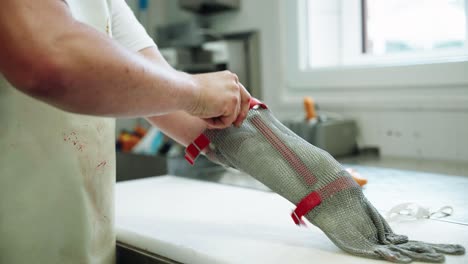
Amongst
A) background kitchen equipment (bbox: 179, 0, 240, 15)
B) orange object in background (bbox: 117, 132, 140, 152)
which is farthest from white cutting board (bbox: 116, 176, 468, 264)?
background kitchen equipment (bbox: 179, 0, 240, 15)

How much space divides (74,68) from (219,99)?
20cm

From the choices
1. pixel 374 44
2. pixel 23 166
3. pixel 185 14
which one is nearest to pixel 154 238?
pixel 23 166

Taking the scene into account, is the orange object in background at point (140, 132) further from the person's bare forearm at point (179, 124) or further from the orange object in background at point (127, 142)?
the person's bare forearm at point (179, 124)

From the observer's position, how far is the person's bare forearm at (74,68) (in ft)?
1.34

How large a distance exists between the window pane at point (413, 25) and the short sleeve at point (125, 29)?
1.01 m

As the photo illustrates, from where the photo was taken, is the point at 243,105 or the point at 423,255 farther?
the point at 243,105

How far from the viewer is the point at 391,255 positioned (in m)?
0.50

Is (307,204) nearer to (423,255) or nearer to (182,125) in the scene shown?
(423,255)

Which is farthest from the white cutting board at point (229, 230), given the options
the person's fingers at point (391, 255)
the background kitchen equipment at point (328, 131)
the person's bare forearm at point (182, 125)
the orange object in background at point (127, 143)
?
the orange object in background at point (127, 143)

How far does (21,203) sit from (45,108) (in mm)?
133

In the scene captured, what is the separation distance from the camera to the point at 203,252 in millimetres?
558

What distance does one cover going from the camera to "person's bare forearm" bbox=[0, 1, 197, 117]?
1.34ft

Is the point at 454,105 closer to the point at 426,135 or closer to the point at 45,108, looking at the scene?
the point at 426,135

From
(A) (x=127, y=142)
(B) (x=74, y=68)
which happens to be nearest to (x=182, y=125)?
(B) (x=74, y=68)
